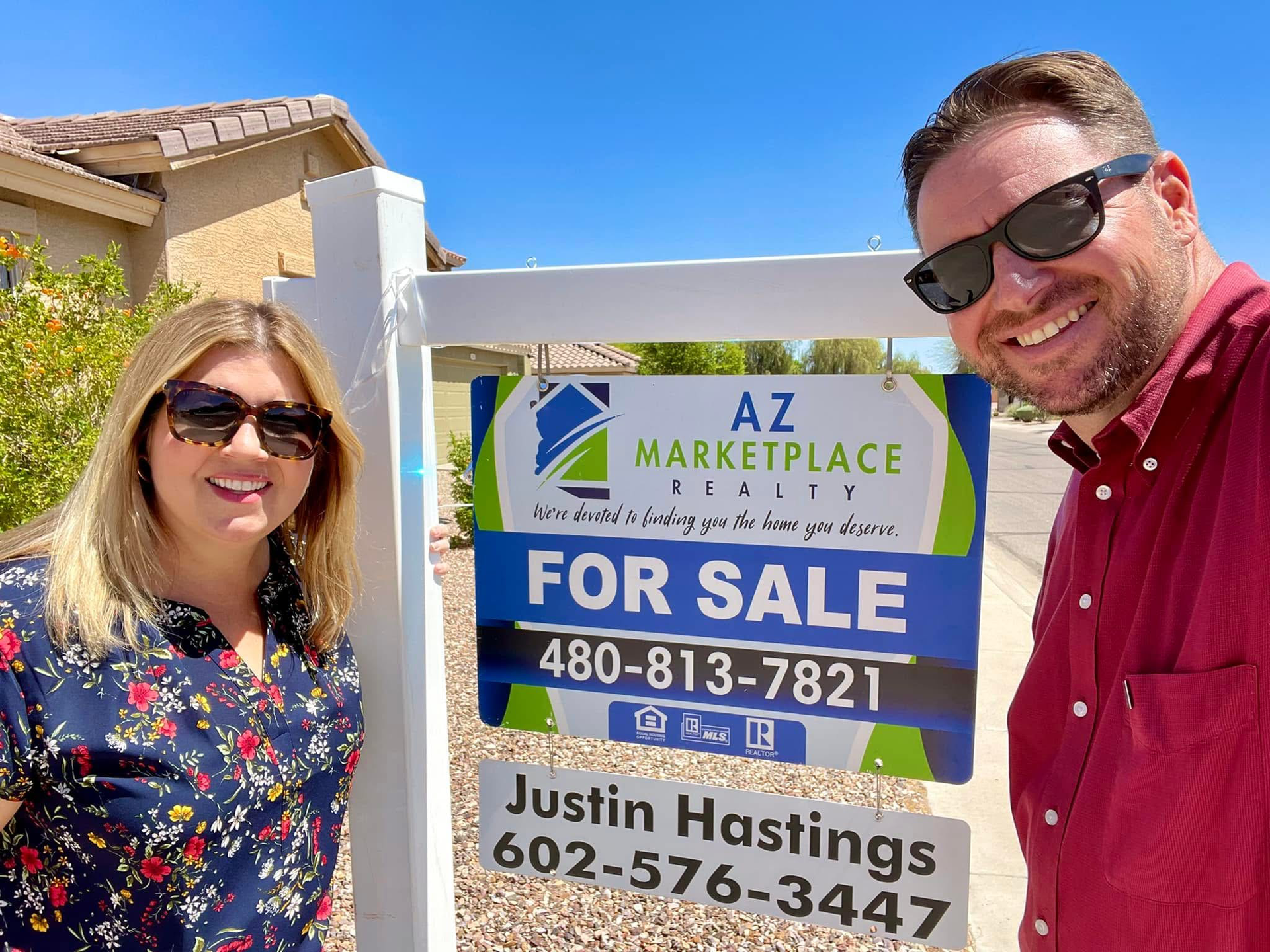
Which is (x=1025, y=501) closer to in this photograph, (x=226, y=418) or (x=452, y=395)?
(x=452, y=395)

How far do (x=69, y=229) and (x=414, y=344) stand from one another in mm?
9149

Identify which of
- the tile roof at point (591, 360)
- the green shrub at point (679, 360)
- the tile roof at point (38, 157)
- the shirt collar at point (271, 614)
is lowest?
the shirt collar at point (271, 614)

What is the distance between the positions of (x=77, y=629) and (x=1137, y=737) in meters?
1.70

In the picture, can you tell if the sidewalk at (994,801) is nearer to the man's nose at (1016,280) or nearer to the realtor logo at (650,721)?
the realtor logo at (650,721)

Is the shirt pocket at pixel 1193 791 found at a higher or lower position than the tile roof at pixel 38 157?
lower

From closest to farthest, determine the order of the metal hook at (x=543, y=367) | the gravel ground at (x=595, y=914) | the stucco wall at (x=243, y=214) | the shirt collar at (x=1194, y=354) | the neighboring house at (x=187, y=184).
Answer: the shirt collar at (x=1194, y=354) < the metal hook at (x=543, y=367) < the gravel ground at (x=595, y=914) < the neighboring house at (x=187, y=184) < the stucco wall at (x=243, y=214)

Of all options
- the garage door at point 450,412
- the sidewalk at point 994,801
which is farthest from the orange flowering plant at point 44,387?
the garage door at point 450,412

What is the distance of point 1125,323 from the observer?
1211 mm

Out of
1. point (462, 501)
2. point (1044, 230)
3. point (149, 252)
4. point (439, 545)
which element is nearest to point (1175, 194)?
point (1044, 230)

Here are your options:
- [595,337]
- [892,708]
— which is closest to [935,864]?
[892,708]

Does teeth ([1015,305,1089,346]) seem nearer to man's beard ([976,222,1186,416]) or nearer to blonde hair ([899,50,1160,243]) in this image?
man's beard ([976,222,1186,416])

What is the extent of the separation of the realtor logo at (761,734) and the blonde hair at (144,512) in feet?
3.16

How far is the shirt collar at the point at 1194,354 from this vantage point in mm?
1177

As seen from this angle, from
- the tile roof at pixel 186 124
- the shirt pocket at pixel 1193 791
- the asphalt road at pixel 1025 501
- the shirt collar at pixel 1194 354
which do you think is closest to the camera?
the shirt pocket at pixel 1193 791
